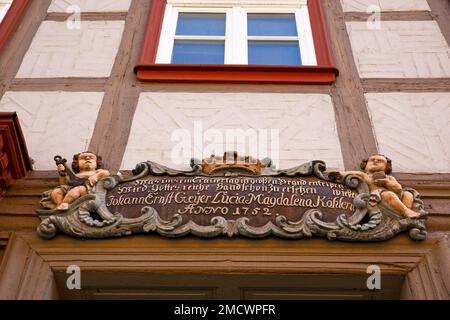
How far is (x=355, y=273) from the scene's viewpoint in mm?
3703

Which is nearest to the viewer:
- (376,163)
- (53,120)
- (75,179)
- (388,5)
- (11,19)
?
(75,179)

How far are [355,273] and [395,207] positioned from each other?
0.55 metres

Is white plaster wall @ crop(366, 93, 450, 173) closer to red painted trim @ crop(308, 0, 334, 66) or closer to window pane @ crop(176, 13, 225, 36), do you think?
red painted trim @ crop(308, 0, 334, 66)

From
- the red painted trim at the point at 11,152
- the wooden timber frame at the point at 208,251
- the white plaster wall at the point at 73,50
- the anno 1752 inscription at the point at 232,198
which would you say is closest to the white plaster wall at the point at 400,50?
the wooden timber frame at the point at 208,251

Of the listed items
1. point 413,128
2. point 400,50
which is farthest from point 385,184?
point 400,50

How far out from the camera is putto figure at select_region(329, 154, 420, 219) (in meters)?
3.95

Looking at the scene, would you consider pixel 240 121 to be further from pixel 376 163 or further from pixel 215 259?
pixel 215 259

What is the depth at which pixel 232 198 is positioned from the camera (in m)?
4.06

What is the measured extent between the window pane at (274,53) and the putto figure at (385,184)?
1.67 meters

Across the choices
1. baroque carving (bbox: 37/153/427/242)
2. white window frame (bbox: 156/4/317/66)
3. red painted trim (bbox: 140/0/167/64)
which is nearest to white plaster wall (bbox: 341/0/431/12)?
white window frame (bbox: 156/4/317/66)

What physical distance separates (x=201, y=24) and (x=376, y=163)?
2.80 m

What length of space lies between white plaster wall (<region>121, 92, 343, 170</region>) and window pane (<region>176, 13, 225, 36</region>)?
1.23 m
